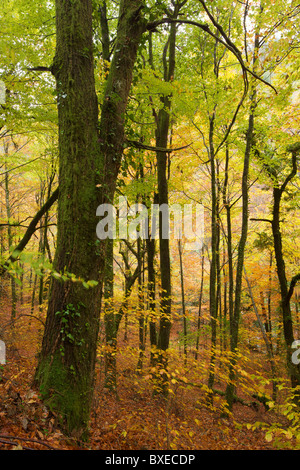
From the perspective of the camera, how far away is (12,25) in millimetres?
5301

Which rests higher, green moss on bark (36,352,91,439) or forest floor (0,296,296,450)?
green moss on bark (36,352,91,439)

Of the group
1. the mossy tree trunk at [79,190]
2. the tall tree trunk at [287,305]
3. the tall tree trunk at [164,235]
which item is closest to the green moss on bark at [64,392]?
the mossy tree trunk at [79,190]

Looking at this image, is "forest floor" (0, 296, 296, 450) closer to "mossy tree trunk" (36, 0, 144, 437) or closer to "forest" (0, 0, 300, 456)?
"forest" (0, 0, 300, 456)

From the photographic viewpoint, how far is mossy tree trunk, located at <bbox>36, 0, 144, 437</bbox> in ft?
8.00

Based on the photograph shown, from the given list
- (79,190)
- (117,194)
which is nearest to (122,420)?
(79,190)

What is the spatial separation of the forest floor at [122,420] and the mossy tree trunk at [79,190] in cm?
17

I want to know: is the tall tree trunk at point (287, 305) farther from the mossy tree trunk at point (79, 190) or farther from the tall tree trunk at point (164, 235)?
the mossy tree trunk at point (79, 190)

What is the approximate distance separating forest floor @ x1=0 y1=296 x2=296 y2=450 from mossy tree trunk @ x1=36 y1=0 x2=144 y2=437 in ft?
0.57

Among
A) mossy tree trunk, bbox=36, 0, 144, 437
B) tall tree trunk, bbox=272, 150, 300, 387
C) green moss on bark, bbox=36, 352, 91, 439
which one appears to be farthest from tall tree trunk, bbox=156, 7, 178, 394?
green moss on bark, bbox=36, 352, 91, 439

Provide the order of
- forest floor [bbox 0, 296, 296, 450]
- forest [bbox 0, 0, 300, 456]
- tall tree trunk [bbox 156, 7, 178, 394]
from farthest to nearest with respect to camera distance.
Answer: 1. tall tree trunk [bbox 156, 7, 178, 394]
2. forest [bbox 0, 0, 300, 456]
3. forest floor [bbox 0, 296, 296, 450]

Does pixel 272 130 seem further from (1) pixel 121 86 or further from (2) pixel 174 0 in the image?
(1) pixel 121 86

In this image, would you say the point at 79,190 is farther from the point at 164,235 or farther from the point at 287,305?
the point at 287,305

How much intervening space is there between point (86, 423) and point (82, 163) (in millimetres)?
2640

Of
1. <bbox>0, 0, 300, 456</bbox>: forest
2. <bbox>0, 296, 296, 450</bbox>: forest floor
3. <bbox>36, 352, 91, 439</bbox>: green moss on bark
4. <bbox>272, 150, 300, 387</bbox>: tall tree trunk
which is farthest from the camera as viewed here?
<bbox>272, 150, 300, 387</bbox>: tall tree trunk
